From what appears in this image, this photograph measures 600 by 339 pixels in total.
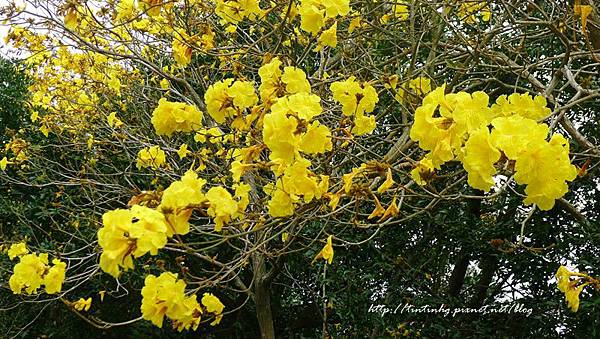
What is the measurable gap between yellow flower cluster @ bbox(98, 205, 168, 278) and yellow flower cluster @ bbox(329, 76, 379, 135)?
908mm

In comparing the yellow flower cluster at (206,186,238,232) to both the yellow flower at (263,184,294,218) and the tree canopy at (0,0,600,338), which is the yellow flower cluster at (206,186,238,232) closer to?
the tree canopy at (0,0,600,338)

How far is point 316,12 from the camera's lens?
2.14 metres

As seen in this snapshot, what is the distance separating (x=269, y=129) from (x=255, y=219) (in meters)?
0.82

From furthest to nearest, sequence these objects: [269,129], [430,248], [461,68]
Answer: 1. [430,248]
2. [461,68]
3. [269,129]

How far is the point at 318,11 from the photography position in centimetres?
214

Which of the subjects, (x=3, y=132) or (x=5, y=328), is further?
(x=3, y=132)

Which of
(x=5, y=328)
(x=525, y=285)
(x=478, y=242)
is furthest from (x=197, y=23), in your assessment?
(x=5, y=328)

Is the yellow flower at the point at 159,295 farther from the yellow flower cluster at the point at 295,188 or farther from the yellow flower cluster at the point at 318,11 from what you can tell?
the yellow flower cluster at the point at 318,11

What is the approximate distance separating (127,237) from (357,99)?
0.99 metres

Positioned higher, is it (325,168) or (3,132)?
(3,132)

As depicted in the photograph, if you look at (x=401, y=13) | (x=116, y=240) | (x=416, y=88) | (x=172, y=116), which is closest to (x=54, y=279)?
(x=172, y=116)

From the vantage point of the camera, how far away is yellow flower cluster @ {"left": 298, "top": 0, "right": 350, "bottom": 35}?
2.13 metres

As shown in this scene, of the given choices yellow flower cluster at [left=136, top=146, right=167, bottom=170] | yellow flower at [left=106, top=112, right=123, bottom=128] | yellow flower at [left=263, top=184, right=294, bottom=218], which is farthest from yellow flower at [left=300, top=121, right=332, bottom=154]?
yellow flower at [left=106, top=112, right=123, bottom=128]

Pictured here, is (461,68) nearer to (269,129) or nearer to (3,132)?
(269,129)
